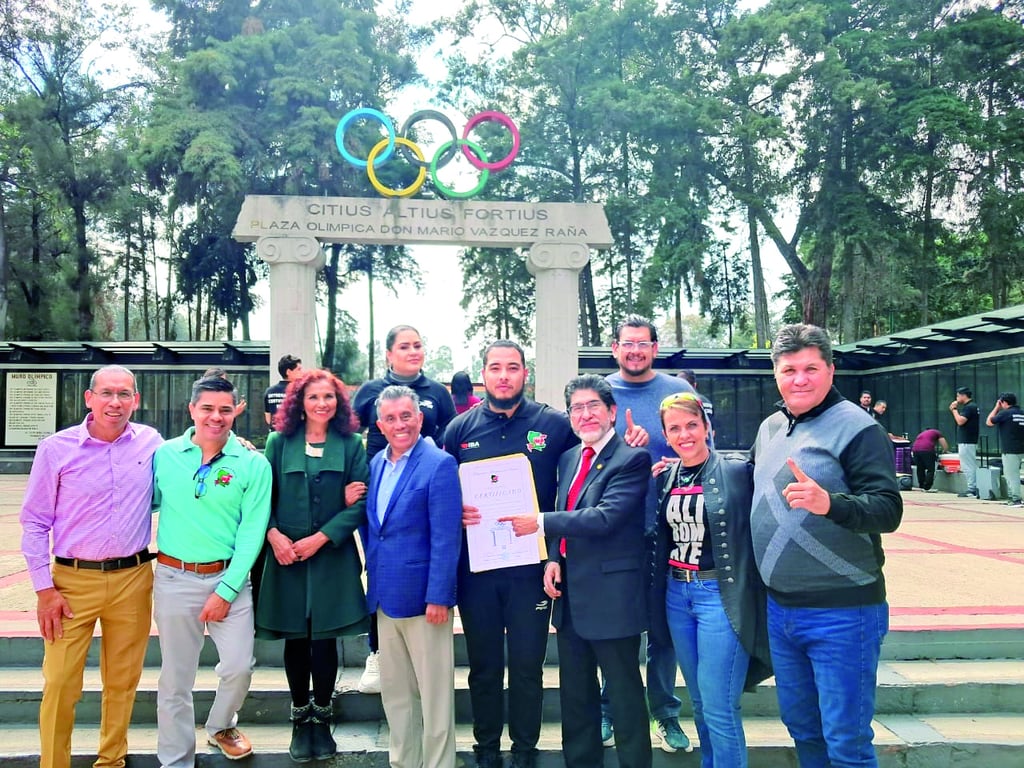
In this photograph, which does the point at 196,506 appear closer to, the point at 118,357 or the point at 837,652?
the point at 837,652

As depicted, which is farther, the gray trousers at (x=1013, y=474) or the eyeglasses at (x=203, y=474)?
the gray trousers at (x=1013, y=474)

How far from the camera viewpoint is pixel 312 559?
3.62 m

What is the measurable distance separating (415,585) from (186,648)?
3.73ft

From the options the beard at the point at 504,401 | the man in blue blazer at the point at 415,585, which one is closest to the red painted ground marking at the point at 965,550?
A: the beard at the point at 504,401

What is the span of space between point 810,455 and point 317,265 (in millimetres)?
13199

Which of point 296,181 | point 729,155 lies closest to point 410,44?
point 296,181

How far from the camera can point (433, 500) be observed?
346 cm

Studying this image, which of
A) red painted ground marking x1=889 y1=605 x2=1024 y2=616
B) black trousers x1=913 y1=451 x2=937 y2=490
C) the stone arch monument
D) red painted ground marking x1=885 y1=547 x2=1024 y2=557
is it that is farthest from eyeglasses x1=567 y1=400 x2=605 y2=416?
black trousers x1=913 y1=451 x2=937 y2=490

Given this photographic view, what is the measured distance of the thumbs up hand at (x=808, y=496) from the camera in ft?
8.50

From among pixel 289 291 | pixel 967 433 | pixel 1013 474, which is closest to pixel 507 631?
pixel 1013 474

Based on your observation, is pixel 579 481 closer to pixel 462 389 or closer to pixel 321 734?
pixel 321 734

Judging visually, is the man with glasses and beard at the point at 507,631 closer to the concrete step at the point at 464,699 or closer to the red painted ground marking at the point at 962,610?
the concrete step at the point at 464,699

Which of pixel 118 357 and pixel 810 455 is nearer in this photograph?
pixel 810 455

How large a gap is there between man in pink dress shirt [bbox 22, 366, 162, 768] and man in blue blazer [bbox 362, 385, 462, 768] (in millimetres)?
1141
